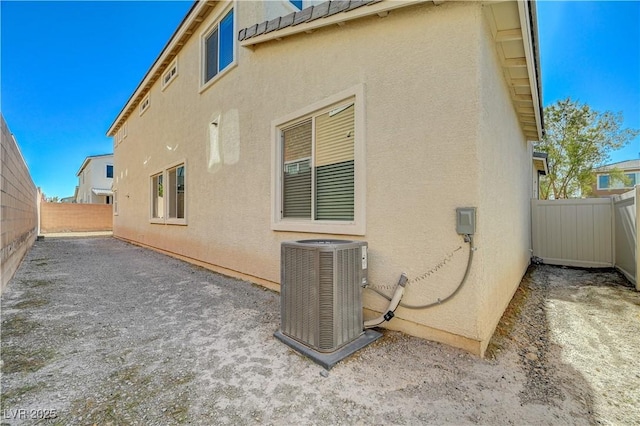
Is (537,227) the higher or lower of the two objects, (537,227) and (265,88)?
the lower

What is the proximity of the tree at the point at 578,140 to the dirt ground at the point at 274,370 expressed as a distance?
17.5 meters

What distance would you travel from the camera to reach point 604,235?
21.5 feet

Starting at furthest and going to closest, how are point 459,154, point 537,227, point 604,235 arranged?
point 537,227, point 604,235, point 459,154

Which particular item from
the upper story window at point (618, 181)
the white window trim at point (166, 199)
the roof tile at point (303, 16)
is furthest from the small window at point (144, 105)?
the upper story window at point (618, 181)

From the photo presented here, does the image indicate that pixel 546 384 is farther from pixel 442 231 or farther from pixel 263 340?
pixel 263 340

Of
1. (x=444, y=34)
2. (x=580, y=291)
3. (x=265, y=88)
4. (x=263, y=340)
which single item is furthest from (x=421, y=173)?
(x=580, y=291)

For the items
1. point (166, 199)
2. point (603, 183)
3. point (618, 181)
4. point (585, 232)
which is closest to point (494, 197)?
point (585, 232)

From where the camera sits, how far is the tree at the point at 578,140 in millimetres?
16391

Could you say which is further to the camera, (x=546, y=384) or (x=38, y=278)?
(x=38, y=278)

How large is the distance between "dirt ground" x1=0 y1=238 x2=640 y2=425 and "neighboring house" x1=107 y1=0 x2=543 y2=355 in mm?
496

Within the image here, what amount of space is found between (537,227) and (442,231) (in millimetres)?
6765

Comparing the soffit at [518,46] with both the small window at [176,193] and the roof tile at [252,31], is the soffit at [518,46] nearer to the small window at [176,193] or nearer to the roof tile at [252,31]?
the roof tile at [252,31]

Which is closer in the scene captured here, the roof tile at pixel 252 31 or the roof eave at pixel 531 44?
the roof eave at pixel 531 44

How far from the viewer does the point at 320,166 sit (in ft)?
13.1
